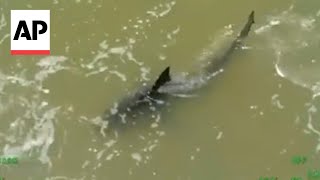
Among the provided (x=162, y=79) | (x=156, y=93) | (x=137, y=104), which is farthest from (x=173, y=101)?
(x=137, y=104)

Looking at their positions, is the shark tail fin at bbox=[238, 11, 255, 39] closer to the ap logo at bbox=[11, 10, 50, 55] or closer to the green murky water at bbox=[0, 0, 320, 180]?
the green murky water at bbox=[0, 0, 320, 180]

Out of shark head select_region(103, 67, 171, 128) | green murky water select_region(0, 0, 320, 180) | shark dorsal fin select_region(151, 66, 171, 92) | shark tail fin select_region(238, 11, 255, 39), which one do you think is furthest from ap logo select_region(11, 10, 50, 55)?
shark tail fin select_region(238, 11, 255, 39)

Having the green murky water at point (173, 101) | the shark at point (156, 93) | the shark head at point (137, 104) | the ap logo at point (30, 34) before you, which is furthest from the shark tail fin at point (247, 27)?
the ap logo at point (30, 34)

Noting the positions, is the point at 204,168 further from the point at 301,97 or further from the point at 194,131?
the point at 301,97

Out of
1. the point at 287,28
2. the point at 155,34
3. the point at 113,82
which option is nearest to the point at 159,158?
the point at 113,82

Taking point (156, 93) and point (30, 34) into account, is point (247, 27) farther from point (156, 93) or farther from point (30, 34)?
point (30, 34)

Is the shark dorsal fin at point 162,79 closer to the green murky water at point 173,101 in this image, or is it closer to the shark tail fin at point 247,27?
the green murky water at point 173,101
